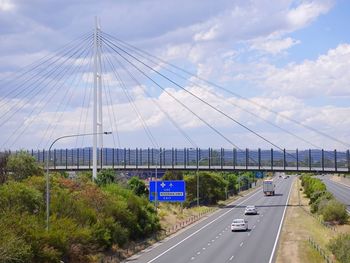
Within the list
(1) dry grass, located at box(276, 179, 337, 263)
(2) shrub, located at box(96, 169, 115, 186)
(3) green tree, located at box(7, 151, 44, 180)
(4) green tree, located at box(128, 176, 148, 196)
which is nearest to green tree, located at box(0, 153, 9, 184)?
(3) green tree, located at box(7, 151, 44, 180)

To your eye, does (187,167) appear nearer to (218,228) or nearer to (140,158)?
(140,158)

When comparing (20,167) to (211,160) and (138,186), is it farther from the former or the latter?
(211,160)

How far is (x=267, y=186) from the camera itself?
476ft

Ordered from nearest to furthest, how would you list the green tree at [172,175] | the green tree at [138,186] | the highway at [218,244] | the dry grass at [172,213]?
the highway at [218,244], the dry grass at [172,213], the green tree at [138,186], the green tree at [172,175]

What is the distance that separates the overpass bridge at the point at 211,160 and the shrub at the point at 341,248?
49.0 meters

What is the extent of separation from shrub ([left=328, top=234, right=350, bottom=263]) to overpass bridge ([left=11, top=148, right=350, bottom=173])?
49.0 m

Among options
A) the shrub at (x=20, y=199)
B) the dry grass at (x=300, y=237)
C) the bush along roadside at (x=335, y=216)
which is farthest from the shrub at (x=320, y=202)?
the shrub at (x=20, y=199)

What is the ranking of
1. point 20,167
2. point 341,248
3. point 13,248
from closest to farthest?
point 13,248 → point 341,248 → point 20,167

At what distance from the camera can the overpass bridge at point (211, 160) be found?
355 feet

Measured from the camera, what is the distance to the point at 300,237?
61.9 metres

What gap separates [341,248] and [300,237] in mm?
13622

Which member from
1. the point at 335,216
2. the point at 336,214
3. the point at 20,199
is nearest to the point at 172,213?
the point at 335,216

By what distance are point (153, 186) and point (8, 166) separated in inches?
881

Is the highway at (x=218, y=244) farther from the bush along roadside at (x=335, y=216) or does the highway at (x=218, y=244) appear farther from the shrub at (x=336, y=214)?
the shrub at (x=336, y=214)
